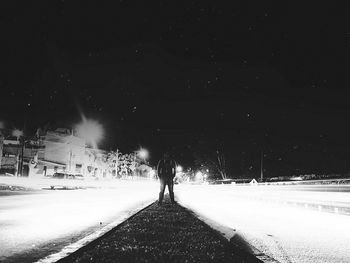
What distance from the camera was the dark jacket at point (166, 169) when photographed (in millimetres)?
14688

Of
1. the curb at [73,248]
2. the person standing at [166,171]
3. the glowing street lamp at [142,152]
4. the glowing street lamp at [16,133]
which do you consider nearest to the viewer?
the curb at [73,248]

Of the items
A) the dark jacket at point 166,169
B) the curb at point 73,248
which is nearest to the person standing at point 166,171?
the dark jacket at point 166,169

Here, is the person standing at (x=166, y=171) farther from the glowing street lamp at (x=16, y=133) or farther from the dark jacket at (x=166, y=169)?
the glowing street lamp at (x=16, y=133)

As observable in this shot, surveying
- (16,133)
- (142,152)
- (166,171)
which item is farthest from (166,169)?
(142,152)

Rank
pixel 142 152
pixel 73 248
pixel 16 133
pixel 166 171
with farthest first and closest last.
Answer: pixel 142 152, pixel 16 133, pixel 166 171, pixel 73 248

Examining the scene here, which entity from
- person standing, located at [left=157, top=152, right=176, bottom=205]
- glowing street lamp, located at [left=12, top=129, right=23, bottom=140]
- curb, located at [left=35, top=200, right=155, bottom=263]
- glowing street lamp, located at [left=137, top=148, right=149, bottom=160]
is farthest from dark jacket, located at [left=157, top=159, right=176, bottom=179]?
glowing street lamp, located at [left=137, top=148, right=149, bottom=160]

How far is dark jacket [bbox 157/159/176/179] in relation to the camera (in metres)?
14.7

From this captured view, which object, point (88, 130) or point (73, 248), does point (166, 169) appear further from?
point (88, 130)

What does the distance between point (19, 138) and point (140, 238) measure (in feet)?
201

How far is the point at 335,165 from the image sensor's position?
63.9 meters

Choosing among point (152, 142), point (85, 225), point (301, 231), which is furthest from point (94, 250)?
point (152, 142)

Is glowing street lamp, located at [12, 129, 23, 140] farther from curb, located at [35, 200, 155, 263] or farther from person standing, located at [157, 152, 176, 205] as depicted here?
curb, located at [35, 200, 155, 263]

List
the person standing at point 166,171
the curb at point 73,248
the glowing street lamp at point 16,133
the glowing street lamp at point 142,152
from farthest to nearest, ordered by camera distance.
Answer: the glowing street lamp at point 142,152 → the glowing street lamp at point 16,133 → the person standing at point 166,171 → the curb at point 73,248

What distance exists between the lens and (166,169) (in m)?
14.8
